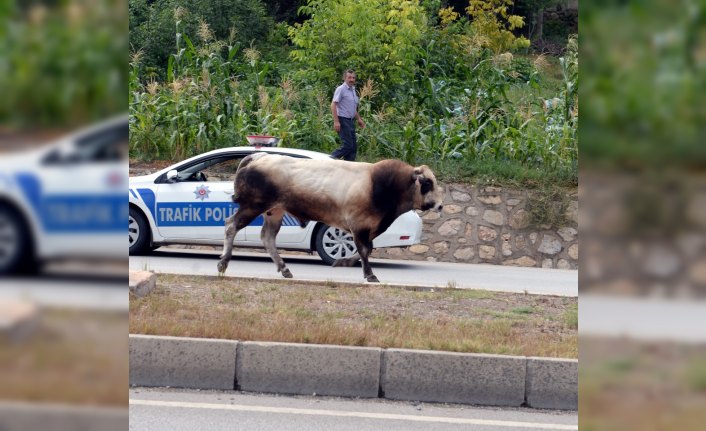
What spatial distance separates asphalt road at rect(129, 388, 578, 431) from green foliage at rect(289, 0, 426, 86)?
10.8m

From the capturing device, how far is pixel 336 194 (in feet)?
32.3

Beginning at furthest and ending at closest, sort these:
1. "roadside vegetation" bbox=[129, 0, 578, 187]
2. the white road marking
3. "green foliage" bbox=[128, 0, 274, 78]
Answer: "green foliage" bbox=[128, 0, 274, 78]
"roadside vegetation" bbox=[129, 0, 578, 187]
the white road marking

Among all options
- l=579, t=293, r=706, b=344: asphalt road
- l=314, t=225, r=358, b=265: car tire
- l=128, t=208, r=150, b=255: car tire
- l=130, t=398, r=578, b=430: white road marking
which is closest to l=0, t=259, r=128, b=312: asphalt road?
l=579, t=293, r=706, b=344: asphalt road

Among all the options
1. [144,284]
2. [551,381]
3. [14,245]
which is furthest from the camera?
[144,284]

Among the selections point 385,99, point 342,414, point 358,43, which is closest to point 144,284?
point 342,414

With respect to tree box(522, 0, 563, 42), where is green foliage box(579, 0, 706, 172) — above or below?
below

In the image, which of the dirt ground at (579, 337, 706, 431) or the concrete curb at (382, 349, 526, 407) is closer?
the dirt ground at (579, 337, 706, 431)

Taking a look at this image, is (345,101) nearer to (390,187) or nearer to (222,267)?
(390,187)

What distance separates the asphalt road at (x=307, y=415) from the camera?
5434mm

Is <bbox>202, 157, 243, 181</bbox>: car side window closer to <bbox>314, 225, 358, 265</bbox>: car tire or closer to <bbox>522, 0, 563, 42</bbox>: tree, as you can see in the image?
<bbox>314, 225, 358, 265</bbox>: car tire

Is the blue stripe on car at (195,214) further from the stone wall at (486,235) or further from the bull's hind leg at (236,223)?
the stone wall at (486,235)

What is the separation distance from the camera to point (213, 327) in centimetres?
650

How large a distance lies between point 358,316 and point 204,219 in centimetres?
461

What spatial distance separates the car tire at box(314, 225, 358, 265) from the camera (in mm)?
11797
